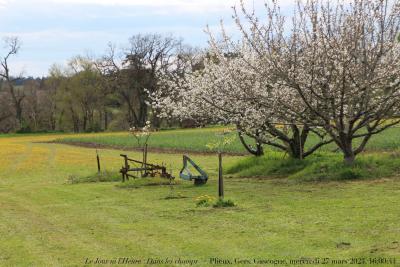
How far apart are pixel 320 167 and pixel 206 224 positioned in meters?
10.2

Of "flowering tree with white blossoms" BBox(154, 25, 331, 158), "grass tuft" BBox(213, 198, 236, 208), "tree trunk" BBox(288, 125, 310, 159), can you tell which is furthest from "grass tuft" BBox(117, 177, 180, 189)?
"grass tuft" BBox(213, 198, 236, 208)

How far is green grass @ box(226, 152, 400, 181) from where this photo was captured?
1943 centimetres

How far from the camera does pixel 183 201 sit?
641 inches

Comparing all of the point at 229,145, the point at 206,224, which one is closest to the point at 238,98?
the point at 206,224

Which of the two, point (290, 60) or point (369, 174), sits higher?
point (290, 60)

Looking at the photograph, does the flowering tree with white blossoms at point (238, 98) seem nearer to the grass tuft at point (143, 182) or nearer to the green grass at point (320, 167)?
the green grass at point (320, 167)

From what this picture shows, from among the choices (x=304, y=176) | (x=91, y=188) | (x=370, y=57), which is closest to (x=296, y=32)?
(x=370, y=57)

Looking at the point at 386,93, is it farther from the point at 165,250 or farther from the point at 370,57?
the point at 165,250

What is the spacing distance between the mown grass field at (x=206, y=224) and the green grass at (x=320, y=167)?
3.04 ft

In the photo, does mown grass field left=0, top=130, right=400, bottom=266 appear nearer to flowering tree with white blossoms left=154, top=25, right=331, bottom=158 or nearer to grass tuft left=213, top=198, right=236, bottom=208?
grass tuft left=213, top=198, right=236, bottom=208

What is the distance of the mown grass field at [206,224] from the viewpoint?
9164 millimetres

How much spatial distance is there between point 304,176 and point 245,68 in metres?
4.54

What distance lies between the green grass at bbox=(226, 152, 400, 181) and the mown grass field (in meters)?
0.93

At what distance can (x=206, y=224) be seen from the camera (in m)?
11.8
